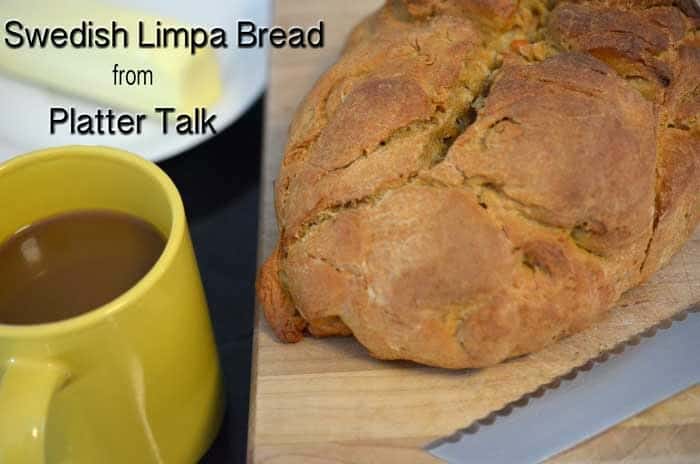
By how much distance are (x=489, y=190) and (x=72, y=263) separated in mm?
447

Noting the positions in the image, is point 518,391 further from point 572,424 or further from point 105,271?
point 105,271

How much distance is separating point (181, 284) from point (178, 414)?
173 mm

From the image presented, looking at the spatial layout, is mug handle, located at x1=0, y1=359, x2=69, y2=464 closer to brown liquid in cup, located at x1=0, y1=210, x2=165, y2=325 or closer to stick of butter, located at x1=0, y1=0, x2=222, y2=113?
brown liquid in cup, located at x1=0, y1=210, x2=165, y2=325

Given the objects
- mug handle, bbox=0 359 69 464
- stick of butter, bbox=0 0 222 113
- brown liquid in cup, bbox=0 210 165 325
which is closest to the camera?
mug handle, bbox=0 359 69 464

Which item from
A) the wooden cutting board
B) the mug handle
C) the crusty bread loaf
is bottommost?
the wooden cutting board

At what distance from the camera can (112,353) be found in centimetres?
79

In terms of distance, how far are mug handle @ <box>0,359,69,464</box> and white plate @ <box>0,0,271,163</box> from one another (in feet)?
1.98

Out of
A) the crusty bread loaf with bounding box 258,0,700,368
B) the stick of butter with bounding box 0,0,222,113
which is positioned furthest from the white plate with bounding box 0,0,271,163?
the crusty bread loaf with bounding box 258,0,700,368

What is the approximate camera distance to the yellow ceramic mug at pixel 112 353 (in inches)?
29.1

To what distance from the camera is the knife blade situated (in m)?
0.86

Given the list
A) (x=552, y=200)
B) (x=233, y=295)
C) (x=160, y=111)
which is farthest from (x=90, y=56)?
(x=552, y=200)

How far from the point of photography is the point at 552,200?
2.80 ft

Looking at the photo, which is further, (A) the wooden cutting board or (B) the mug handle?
(A) the wooden cutting board

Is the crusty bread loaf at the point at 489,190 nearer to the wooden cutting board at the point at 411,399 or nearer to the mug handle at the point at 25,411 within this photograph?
the wooden cutting board at the point at 411,399
